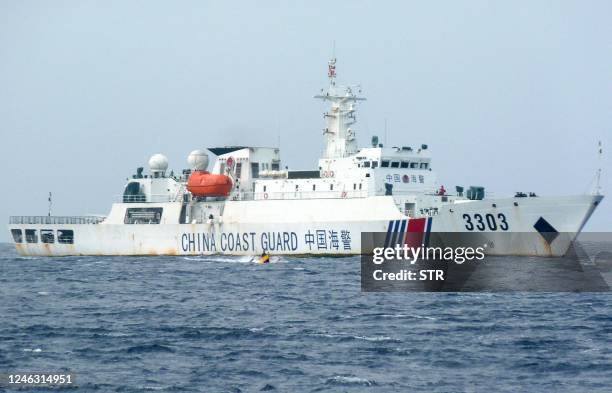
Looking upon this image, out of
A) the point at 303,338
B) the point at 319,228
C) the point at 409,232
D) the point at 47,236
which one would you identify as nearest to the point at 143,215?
the point at 47,236

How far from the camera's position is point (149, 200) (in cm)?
6047

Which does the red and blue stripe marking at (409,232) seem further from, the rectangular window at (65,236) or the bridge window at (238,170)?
the rectangular window at (65,236)

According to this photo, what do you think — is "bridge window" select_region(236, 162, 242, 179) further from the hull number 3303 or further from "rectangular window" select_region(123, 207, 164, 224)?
the hull number 3303

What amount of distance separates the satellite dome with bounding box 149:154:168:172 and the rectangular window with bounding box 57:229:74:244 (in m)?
7.10

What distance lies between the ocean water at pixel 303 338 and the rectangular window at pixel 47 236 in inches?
1044

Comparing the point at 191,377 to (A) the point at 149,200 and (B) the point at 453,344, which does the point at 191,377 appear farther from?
(A) the point at 149,200

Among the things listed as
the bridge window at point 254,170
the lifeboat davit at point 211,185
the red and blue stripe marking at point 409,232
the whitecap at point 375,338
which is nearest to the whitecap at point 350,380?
the whitecap at point 375,338

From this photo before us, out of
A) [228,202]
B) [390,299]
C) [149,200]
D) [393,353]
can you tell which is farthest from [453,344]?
[149,200]

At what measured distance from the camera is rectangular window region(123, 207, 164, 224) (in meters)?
59.5

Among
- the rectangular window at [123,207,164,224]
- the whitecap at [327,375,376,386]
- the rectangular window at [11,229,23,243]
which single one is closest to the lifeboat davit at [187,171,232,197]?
the rectangular window at [123,207,164,224]

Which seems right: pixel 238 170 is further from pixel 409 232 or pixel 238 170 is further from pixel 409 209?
pixel 409 232

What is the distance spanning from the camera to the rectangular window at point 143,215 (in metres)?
59.5

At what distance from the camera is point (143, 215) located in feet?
197

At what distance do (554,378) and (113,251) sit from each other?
1767 inches
